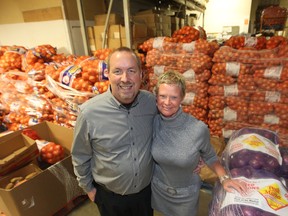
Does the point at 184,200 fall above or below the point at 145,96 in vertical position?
below

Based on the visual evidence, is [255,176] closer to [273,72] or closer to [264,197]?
[264,197]

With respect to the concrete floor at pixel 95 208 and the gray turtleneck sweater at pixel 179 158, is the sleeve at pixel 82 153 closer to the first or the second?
the gray turtleneck sweater at pixel 179 158

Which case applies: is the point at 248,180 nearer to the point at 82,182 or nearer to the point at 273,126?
the point at 82,182

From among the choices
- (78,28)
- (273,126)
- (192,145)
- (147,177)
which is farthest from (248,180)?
(78,28)

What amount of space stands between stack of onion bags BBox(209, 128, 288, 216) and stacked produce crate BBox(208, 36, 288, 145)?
622 mm

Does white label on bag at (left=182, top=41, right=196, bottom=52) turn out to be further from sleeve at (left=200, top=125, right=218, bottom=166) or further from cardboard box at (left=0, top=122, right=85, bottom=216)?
cardboard box at (left=0, top=122, right=85, bottom=216)

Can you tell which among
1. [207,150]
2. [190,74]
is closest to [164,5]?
[190,74]

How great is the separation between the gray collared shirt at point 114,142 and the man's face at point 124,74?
9 centimetres

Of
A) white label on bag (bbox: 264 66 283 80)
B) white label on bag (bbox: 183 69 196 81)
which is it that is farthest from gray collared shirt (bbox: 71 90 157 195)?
white label on bag (bbox: 264 66 283 80)

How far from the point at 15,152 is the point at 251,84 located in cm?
235

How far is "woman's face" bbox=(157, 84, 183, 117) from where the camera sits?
115 centimetres

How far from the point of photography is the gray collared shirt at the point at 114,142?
3.91ft

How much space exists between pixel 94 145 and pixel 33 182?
80 cm

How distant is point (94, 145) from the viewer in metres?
1.25
